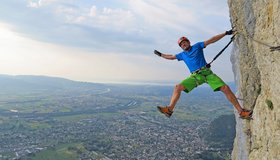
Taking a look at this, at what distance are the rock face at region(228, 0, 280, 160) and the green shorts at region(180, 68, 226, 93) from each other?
6.92 ft

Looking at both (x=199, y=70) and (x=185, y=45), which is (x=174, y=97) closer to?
(x=199, y=70)

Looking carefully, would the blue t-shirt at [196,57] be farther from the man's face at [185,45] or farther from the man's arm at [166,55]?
the man's arm at [166,55]

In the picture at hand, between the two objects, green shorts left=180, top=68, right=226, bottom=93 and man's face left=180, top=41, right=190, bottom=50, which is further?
man's face left=180, top=41, right=190, bottom=50

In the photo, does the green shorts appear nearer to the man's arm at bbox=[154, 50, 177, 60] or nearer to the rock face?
the man's arm at bbox=[154, 50, 177, 60]

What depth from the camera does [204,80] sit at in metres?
15.5

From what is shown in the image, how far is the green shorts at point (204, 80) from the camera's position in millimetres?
15062

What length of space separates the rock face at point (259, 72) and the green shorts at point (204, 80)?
83.0 inches

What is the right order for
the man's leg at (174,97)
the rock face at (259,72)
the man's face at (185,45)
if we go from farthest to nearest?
the man's leg at (174,97) < the man's face at (185,45) < the rock face at (259,72)

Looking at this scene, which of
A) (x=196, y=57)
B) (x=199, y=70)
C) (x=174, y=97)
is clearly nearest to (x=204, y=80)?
(x=199, y=70)

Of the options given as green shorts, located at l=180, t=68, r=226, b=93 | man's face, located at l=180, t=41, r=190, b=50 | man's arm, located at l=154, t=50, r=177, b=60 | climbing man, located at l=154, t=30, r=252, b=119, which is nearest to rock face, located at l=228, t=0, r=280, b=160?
climbing man, located at l=154, t=30, r=252, b=119

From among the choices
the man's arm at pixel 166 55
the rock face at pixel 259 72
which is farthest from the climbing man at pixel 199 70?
the rock face at pixel 259 72

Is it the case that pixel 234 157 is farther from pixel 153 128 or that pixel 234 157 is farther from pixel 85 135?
pixel 153 128

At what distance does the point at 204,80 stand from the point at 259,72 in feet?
9.78

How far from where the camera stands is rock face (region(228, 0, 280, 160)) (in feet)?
45.4
